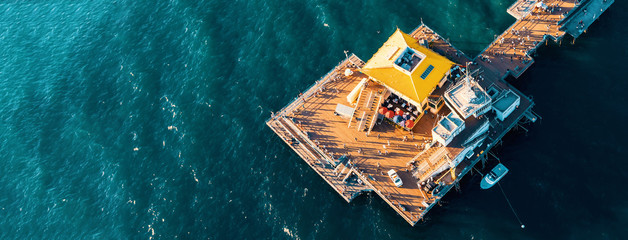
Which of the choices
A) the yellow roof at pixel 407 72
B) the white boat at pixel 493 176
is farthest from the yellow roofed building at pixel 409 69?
the white boat at pixel 493 176

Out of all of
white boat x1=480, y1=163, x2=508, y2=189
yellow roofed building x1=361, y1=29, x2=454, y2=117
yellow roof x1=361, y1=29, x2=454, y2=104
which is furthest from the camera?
yellow roofed building x1=361, y1=29, x2=454, y2=117

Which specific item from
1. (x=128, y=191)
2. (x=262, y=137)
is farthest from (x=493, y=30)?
(x=128, y=191)

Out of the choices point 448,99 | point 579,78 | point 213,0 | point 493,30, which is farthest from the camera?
Answer: point 213,0

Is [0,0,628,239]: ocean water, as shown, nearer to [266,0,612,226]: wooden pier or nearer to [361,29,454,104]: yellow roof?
[266,0,612,226]: wooden pier

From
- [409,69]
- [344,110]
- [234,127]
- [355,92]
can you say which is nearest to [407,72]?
[409,69]

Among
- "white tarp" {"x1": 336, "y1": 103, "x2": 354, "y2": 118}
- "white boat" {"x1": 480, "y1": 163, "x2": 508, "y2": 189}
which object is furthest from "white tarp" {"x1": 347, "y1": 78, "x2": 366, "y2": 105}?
"white boat" {"x1": 480, "y1": 163, "x2": 508, "y2": 189}

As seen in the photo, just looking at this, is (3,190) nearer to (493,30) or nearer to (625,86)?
(493,30)

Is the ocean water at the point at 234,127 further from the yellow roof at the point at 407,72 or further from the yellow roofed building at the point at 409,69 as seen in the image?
the yellow roofed building at the point at 409,69
